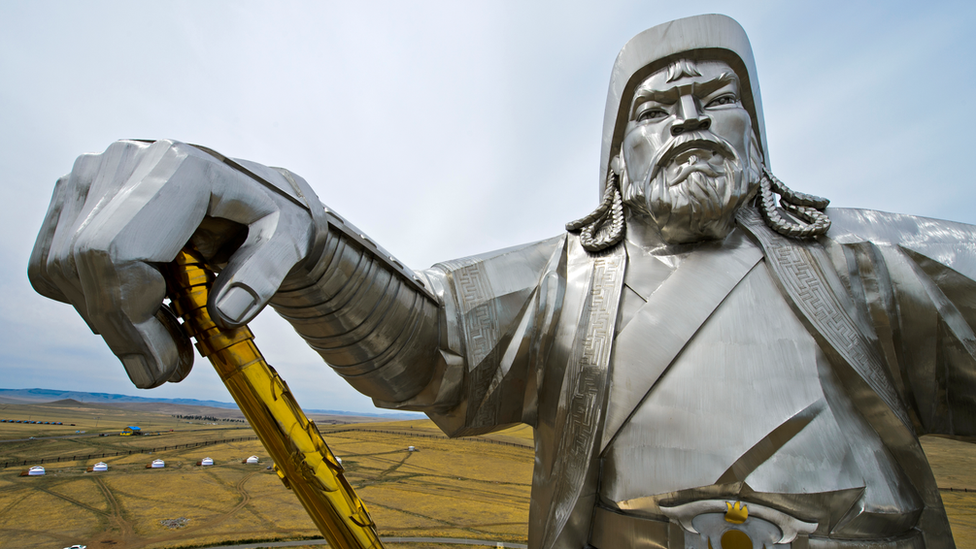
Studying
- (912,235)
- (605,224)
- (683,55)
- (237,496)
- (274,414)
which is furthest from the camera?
(237,496)

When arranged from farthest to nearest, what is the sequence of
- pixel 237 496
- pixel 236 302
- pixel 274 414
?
pixel 237 496 → pixel 274 414 → pixel 236 302

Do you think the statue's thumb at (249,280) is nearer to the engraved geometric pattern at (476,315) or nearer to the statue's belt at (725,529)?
the engraved geometric pattern at (476,315)

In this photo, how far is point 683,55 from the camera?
2.16 metres

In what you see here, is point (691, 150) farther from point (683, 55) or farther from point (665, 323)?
point (665, 323)

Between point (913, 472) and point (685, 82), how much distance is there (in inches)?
73.6

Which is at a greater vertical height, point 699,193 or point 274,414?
point 699,193

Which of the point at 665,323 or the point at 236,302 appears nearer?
the point at 236,302

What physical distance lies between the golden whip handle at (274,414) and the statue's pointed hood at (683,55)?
78.6 inches

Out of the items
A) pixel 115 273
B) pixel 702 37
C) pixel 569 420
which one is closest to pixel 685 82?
pixel 702 37

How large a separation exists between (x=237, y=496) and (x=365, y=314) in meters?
13.2

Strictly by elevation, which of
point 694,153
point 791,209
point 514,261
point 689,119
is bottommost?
point 514,261

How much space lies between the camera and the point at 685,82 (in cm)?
210

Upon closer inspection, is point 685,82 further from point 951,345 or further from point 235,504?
point 235,504

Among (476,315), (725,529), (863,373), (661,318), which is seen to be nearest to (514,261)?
(476,315)
